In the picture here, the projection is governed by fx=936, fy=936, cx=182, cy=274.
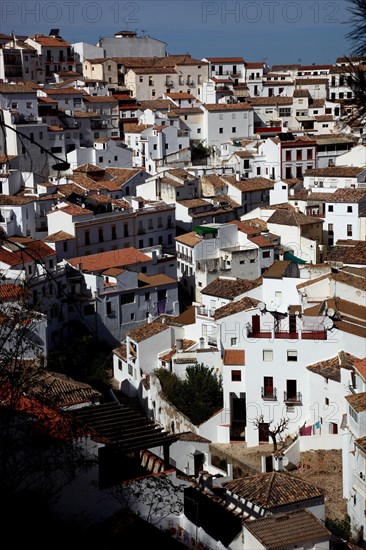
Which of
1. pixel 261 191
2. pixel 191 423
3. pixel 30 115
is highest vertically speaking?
pixel 30 115

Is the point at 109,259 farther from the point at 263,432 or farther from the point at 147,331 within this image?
the point at 263,432

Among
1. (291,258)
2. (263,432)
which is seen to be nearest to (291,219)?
(291,258)

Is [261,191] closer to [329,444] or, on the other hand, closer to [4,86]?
[4,86]

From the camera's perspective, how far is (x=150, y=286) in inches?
741

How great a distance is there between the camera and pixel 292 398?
12.9m

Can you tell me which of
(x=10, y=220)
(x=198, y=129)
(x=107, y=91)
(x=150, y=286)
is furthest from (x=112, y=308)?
(x=107, y=91)

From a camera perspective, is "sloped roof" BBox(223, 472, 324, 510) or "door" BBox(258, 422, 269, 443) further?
"door" BBox(258, 422, 269, 443)

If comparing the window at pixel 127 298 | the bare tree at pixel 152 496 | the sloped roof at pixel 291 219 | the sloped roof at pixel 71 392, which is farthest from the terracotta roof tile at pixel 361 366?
the sloped roof at pixel 291 219

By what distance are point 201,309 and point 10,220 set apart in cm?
645

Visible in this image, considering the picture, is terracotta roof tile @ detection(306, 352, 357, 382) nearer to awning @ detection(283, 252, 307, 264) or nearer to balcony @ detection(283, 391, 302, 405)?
balcony @ detection(283, 391, 302, 405)

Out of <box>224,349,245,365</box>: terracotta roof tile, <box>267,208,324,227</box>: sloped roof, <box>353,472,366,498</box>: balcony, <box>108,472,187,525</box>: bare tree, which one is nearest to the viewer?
<box>108,472,187,525</box>: bare tree

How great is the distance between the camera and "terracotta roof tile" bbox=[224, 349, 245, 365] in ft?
44.3

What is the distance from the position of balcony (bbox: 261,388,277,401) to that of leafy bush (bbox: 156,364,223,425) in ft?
3.88

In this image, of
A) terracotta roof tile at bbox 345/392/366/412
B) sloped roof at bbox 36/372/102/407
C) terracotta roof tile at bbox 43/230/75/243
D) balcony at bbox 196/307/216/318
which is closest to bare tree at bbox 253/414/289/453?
terracotta roof tile at bbox 345/392/366/412
